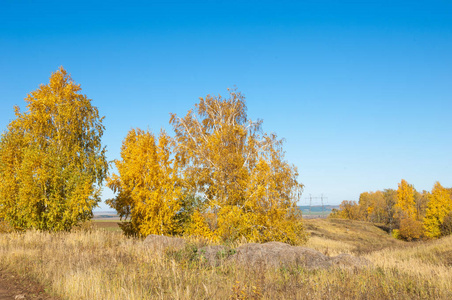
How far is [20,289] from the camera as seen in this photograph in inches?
312

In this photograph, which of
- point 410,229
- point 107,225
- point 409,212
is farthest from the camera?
point 409,212

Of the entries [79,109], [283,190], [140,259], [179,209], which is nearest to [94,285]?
[140,259]

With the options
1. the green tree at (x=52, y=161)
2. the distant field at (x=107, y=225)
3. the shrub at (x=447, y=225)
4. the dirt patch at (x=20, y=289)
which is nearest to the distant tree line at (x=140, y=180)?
the green tree at (x=52, y=161)

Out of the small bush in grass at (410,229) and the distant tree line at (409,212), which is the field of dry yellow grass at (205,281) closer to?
the distant tree line at (409,212)

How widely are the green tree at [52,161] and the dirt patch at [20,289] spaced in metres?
9.58

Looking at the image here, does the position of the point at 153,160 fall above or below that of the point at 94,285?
above

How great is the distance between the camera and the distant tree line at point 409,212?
171 ft

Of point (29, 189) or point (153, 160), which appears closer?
point (29, 189)

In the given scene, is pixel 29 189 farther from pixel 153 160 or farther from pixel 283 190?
pixel 283 190

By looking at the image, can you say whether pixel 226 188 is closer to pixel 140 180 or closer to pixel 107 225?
pixel 140 180

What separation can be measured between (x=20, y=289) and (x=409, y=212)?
80.2 m

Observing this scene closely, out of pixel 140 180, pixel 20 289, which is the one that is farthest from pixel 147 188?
pixel 20 289

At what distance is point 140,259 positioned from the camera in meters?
9.55

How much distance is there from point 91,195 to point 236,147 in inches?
386
